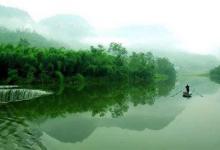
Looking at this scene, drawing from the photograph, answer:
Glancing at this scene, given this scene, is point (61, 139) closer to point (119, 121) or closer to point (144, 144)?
point (144, 144)

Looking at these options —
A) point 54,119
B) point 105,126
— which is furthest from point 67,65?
point 105,126

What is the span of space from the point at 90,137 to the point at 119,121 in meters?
7.29

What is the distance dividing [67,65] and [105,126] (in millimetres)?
53977

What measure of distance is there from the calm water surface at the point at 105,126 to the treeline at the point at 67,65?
3189 centimetres

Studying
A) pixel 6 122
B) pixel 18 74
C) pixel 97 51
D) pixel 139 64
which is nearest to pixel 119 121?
pixel 6 122

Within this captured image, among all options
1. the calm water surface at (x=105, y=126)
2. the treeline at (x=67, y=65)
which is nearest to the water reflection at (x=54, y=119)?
the calm water surface at (x=105, y=126)

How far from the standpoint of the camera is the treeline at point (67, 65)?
72312 millimetres

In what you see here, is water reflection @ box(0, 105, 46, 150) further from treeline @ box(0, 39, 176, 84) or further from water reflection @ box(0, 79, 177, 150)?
treeline @ box(0, 39, 176, 84)

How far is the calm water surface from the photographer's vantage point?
2238 centimetres

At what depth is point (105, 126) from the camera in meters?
29.6

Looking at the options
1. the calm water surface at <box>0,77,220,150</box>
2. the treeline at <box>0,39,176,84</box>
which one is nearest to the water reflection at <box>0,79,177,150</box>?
the calm water surface at <box>0,77,220,150</box>

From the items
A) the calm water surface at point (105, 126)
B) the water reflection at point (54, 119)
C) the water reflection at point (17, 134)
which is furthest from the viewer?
the water reflection at point (54, 119)

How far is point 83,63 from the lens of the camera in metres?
86.6

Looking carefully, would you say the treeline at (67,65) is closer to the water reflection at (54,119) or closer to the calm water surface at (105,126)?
the water reflection at (54,119)
